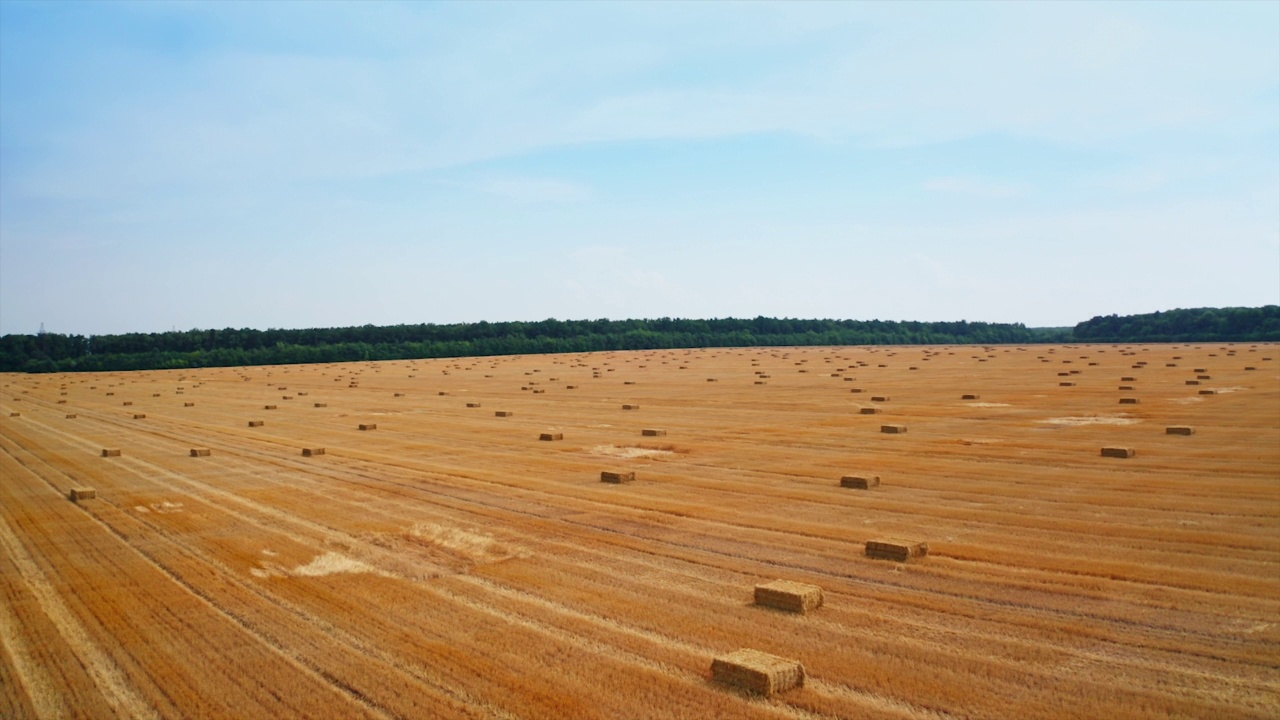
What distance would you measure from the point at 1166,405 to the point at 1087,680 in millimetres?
22229

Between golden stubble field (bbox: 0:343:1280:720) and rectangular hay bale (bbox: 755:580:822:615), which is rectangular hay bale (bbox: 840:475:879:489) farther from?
rectangular hay bale (bbox: 755:580:822:615)

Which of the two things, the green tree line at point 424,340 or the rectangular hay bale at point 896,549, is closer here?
the rectangular hay bale at point 896,549

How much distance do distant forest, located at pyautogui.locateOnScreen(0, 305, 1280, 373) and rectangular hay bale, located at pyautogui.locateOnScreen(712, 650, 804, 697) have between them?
90.1 metres

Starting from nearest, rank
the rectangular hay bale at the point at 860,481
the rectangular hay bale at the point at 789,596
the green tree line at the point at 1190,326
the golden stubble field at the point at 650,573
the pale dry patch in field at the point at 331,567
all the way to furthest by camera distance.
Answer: the golden stubble field at the point at 650,573 → the rectangular hay bale at the point at 789,596 → the pale dry patch in field at the point at 331,567 → the rectangular hay bale at the point at 860,481 → the green tree line at the point at 1190,326

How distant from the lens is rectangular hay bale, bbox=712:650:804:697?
7.48 m

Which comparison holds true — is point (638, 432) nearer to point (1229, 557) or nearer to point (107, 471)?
point (107, 471)

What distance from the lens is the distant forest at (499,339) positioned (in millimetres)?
94438

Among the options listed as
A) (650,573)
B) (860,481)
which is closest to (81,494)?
(650,573)

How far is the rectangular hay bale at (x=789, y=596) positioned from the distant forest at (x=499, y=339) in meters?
88.5

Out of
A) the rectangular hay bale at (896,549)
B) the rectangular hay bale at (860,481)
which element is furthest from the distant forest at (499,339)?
the rectangular hay bale at (896,549)

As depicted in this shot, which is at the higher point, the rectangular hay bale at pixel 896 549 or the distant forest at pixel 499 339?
the distant forest at pixel 499 339

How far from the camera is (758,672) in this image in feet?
24.7

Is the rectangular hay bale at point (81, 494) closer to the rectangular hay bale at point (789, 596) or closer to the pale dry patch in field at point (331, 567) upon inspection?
the pale dry patch in field at point (331, 567)

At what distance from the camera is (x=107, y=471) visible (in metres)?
20.1
